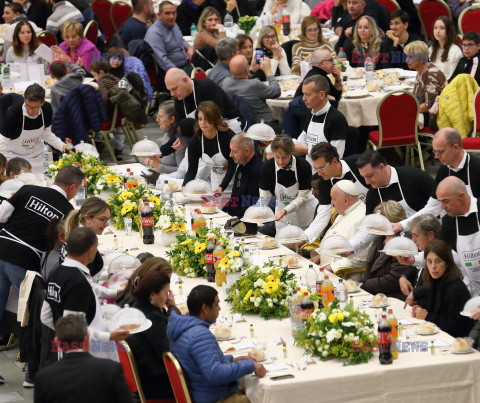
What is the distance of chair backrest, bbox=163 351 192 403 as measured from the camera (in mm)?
5672

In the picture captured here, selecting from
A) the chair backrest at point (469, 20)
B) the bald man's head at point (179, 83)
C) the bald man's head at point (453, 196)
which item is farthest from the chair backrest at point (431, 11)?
the bald man's head at point (453, 196)

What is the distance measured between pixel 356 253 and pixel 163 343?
2.09 meters

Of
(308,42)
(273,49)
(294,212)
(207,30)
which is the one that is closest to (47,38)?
(207,30)

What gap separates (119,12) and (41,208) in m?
8.27

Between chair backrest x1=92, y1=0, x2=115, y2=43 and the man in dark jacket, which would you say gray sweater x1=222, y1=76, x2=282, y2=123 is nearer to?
chair backrest x1=92, y1=0, x2=115, y2=43

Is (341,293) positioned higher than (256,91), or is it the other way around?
(256,91)

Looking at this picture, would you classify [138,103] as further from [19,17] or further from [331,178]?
[331,178]

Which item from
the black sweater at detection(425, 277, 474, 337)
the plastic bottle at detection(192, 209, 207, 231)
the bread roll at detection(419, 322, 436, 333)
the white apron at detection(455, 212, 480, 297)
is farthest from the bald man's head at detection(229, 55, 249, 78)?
the bread roll at detection(419, 322, 436, 333)

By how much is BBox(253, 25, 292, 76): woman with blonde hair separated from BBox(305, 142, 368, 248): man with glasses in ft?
13.5

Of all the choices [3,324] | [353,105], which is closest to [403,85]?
[353,105]

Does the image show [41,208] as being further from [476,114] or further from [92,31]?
[92,31]

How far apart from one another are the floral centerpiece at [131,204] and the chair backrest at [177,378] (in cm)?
264

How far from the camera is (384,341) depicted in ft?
18.8

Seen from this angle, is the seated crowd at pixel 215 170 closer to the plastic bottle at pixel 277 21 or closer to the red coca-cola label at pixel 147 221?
the plastic bottle at pixel 277 21
